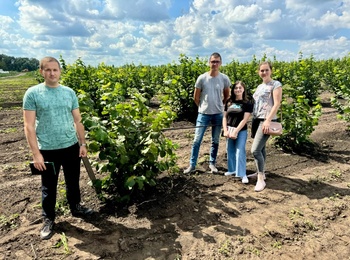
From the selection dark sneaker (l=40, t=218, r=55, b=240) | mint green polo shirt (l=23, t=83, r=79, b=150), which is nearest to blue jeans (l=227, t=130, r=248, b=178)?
mint green polo shirt (l=23, t=83, r=79, b=150)

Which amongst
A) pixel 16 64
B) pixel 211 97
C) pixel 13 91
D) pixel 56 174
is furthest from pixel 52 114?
pixel 16 64

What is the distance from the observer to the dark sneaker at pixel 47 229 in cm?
327

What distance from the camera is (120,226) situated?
3.54m

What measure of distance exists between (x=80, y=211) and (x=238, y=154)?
8.01 ft

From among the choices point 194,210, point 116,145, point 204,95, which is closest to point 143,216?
point 194,210

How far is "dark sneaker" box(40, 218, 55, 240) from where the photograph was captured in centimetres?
327

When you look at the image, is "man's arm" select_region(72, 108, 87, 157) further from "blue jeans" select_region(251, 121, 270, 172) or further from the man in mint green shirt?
"blue jeans" select_region(251, 121, 270, 172)

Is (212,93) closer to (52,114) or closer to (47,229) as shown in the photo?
(52,114)

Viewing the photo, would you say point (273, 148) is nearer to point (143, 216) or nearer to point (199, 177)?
point (199, 177)

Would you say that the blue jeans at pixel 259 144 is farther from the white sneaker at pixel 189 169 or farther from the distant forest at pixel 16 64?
the distant forest at pixel 16 64

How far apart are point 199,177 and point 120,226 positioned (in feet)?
5.60

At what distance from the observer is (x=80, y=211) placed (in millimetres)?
3697

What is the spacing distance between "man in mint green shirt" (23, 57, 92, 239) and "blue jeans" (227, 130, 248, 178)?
7.77ft

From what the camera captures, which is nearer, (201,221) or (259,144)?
(201,221)
